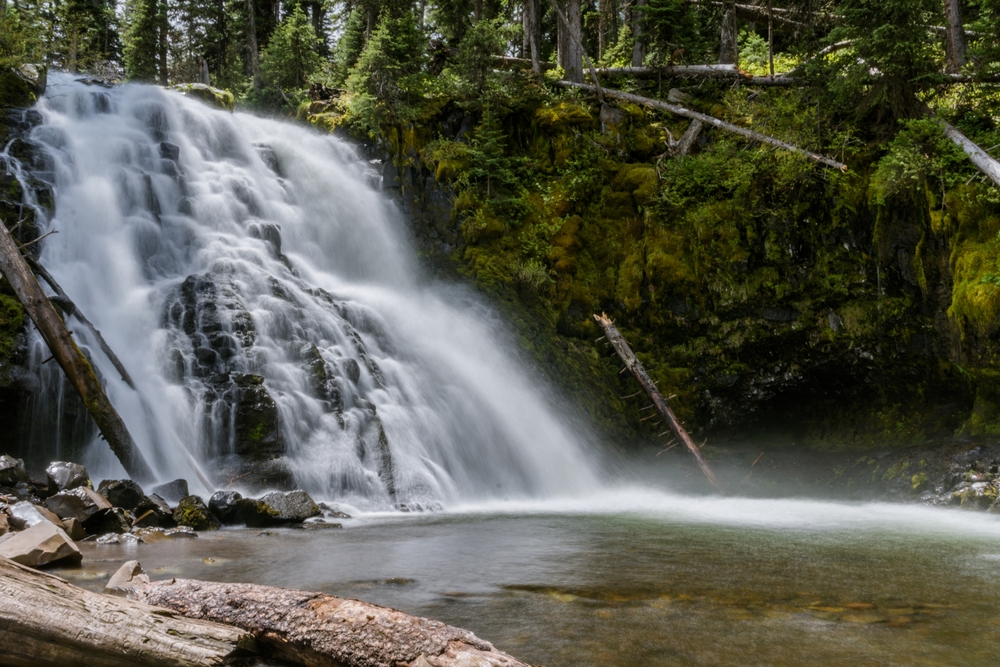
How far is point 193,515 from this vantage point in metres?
7.55

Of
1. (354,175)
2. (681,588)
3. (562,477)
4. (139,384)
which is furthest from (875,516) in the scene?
(354,175)

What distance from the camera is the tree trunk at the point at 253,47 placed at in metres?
27.6

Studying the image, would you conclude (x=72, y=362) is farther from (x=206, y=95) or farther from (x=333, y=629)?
(x=206, y=95)

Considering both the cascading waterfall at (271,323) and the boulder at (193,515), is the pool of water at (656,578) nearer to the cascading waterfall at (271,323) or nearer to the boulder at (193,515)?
the boulder at (193,515)

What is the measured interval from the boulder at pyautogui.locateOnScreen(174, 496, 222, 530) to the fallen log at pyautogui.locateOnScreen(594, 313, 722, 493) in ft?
29.0

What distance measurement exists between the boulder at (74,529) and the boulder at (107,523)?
0.14 metres

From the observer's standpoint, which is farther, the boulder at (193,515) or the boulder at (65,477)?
the boulder at (193,515)

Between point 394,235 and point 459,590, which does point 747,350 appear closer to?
point 394,235

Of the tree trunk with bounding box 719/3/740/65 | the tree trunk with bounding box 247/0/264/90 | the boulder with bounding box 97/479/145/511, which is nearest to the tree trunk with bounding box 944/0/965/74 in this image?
the tree trunk with bounding box 719/3/740/65

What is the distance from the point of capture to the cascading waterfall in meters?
9.70

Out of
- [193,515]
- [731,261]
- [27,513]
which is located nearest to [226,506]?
[193,515]

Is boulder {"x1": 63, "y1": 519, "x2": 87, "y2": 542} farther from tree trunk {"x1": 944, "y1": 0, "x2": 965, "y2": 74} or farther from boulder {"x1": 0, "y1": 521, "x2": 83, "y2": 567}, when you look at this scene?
tree trunk {"x1": 944, "y1": 0, "x2": 965, "y2": 74}

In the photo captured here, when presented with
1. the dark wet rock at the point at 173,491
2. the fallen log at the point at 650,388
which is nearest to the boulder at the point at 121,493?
the dark wet rock at the point at 173,491

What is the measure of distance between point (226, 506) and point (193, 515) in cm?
42
